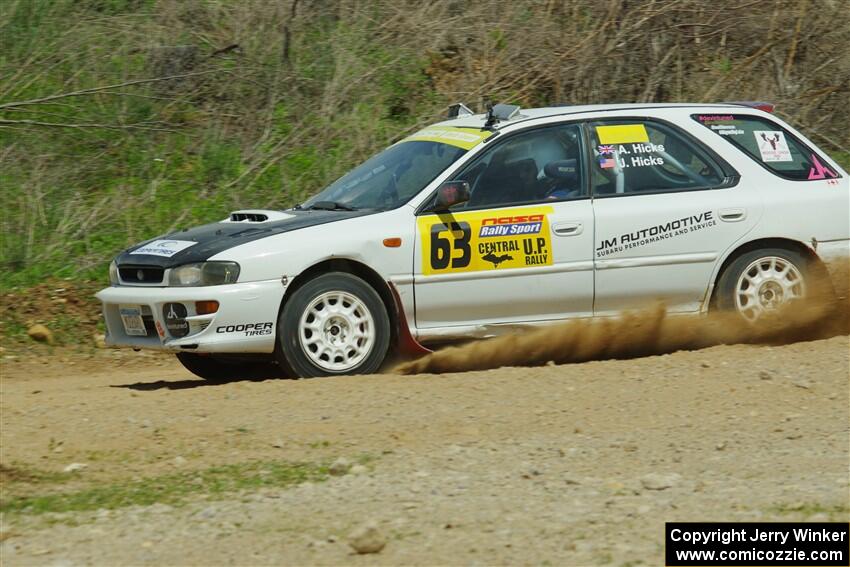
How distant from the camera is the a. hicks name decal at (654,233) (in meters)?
7.88

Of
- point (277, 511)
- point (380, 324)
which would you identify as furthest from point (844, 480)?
point (380, 324)

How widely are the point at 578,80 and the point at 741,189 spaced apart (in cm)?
679

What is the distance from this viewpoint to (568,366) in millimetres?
7586

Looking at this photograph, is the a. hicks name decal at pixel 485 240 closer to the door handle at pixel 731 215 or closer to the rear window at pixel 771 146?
the door handle at pixel 731 215

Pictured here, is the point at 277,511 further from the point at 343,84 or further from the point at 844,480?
the point at 343,84

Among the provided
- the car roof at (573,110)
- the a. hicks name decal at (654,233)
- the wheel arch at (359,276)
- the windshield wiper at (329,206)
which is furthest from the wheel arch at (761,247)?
the windshield wiper at (329,206)

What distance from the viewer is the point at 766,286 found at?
8.19 metres

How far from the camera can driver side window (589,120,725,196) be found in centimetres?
804

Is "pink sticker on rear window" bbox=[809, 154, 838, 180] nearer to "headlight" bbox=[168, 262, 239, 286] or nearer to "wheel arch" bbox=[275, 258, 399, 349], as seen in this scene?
"wheel arch" bbox=[275, 258, 399, 349]

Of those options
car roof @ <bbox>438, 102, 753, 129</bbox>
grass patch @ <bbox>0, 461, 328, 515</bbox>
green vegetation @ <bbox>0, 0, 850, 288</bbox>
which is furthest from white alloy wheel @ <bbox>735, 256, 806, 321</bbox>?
green vegetation @ <bbox>0, 0, 850, 288</bbox>

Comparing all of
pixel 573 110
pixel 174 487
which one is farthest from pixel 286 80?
pixel 174 487

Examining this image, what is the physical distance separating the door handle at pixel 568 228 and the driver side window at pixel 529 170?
19cm

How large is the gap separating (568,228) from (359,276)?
1351 millimetres

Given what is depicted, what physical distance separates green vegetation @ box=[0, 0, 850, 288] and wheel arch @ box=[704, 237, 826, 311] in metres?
5.65
